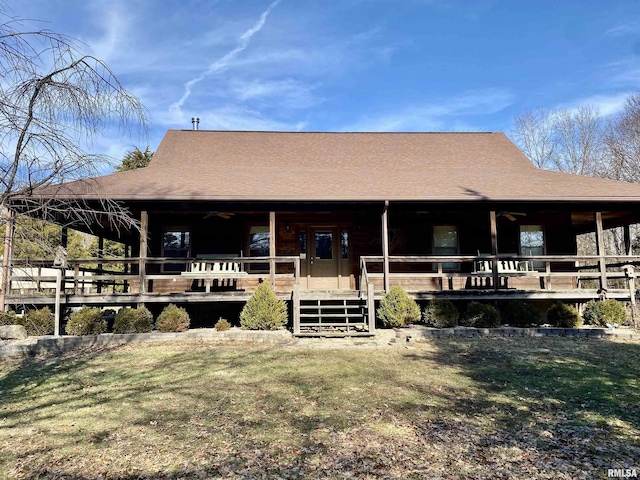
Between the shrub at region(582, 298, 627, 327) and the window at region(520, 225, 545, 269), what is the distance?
3.26 metres

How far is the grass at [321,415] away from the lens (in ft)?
11.5

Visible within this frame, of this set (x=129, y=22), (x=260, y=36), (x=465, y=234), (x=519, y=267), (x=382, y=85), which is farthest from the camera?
(x=382, y=85)

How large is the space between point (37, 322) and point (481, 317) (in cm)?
1010

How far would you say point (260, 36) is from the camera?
14.4 m

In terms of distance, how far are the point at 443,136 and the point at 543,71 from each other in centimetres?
1532

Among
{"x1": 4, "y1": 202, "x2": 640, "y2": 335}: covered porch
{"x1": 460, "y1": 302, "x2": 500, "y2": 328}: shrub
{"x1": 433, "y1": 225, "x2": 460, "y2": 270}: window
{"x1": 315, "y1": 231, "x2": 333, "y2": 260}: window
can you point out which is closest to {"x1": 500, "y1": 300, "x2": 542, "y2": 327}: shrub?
{"x1": 460, "y1": 302, "x2": 500, "y2": 328}: shrub

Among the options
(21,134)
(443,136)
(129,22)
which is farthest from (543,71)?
(21,134)

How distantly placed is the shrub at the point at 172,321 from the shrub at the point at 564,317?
8.80 meters

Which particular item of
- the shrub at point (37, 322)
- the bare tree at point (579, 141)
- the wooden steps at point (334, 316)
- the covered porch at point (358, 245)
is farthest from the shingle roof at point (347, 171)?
the bare tree at point (579, 141)

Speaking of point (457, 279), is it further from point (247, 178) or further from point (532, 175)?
point (247, 178)

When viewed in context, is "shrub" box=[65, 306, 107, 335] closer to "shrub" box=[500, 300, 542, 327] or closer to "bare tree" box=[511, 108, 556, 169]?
"shrub" box=[500, 300, 542, 327]

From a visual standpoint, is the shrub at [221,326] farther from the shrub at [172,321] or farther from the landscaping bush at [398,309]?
the landscaping bush at [398,309]

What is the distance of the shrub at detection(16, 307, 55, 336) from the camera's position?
9352mm

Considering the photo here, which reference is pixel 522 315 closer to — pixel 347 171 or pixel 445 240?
pixel 445 240
